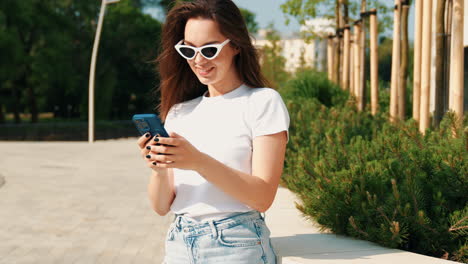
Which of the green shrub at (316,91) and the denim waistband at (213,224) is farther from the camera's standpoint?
the green shrub at (316,91)

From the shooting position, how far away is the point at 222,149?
2.05 meters

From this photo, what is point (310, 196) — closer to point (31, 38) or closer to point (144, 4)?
point (31, 38)

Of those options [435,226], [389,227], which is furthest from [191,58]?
[435,226]

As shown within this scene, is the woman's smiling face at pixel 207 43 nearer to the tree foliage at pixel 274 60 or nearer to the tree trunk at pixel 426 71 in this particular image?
the tree trunk at pixel 426 71

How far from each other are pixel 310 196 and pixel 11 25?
3410 cm

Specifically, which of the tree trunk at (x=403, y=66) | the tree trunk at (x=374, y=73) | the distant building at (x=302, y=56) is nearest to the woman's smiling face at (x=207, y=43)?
the tree trunk at (x=403, y=66)

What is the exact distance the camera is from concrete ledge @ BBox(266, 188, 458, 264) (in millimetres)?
3084

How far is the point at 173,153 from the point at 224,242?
418 mm

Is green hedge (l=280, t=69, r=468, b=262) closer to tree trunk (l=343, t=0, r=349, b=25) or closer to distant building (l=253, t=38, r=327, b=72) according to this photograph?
tree trunk (l=343, t=0, r=349, b=25)

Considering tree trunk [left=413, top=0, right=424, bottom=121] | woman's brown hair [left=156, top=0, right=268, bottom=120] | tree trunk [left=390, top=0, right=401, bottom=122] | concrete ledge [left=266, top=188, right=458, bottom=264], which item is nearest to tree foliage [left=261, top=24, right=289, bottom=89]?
tree trunk [left=390, top=0, right=401, bottom=122]

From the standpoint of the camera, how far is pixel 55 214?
286 inches

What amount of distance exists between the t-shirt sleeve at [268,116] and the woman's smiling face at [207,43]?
0.61 ft

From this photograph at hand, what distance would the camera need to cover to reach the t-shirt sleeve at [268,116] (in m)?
1.99

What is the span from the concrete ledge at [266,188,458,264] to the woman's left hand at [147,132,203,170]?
147cm
